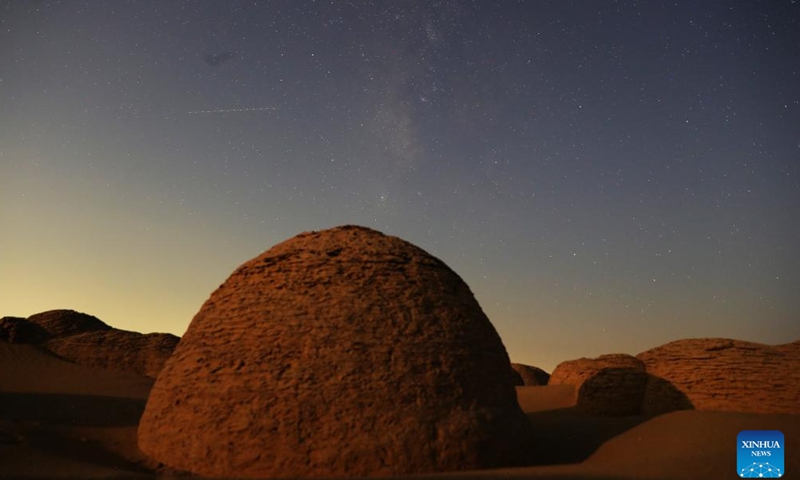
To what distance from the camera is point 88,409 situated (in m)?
15.0

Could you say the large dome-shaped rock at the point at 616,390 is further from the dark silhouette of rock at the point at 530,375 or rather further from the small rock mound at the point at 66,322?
the small rock mound at the point at 66,322

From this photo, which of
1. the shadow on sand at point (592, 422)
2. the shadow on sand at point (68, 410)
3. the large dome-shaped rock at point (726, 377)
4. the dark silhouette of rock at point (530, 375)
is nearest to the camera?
the shadow on sand at point (592, 422)

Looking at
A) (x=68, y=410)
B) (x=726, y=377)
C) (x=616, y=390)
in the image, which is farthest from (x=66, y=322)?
(x=726, y=377)

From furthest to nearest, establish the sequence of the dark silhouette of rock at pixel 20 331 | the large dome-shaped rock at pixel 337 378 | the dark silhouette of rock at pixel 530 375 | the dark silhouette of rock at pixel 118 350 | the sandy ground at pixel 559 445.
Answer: the dark silhouette of rock at pixel 530 375, the dark silhouette of rock at pixel 20 331, the dark silhouette of rock at pixel 118 350, the sandy ground at pixel 559 445, the large dome-shaped rock at pixel 337 378

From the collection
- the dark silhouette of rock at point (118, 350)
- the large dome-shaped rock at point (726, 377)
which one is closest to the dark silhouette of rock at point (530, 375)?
the large dome-shaped rock at point (726, 377)

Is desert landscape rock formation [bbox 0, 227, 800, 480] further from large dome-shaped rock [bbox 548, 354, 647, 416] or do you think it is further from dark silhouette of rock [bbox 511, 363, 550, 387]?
dark silhouette of rock [bbox 511, 363, 550, 387]

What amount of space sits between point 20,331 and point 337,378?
2688 centimetres

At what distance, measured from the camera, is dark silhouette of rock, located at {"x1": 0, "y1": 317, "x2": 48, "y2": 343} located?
27.2m

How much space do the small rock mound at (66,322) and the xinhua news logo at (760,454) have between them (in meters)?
30.6

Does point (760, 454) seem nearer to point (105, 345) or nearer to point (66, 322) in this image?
point (105, 345)

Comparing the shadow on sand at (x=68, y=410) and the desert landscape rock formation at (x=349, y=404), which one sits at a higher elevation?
the desert landscape rock formation at (x=349, y=404)

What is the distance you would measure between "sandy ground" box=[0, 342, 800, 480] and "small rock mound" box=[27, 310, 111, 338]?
15518 millimetres

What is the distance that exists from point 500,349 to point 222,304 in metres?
4.85

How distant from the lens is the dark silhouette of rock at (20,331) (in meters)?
27.2
